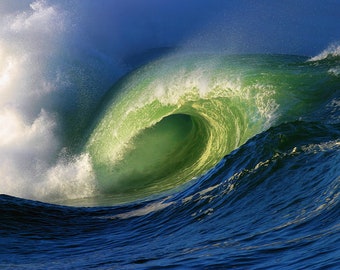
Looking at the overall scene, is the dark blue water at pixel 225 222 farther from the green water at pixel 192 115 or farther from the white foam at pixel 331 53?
the white foam at pixel 331 53

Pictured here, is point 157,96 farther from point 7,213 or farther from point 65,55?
point 7,213

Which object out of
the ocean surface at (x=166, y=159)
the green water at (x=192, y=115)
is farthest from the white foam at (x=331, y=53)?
the green water at (x=192, y=115)

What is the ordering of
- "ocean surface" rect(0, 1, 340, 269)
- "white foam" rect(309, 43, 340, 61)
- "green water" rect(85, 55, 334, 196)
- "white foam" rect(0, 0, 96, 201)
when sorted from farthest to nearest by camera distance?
"white foam" rect(309, 43, 340, 61)
"white foam" rect(0, 0, 96, 201)
"green water" rect(85, 55, 334, 196)
"ocean surface" rect(0, 1, 340, 269)

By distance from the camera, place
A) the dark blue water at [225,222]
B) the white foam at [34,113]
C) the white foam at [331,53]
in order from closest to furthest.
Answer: the dark blue water at [225,222] → the white foam at [34,113] → the white foam at [331,53]

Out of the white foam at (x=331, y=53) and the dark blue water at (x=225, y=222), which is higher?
the white foam at (x=331, y=53)

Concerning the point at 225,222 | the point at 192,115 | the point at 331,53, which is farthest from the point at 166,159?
the point at 225,222

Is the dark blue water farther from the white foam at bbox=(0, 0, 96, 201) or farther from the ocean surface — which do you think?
the white foam at bbox=(0, 0, 96, 201)

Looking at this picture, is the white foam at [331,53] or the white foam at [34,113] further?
the white foam at [331,53]

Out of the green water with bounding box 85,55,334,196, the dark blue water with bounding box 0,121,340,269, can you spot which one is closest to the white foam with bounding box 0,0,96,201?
the green water with bounding box 85,55,334,196

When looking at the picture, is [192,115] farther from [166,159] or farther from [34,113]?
[34,113]
